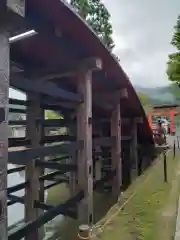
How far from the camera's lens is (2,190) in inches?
78.9

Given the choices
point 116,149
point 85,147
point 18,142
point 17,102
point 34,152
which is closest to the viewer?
point 34,152

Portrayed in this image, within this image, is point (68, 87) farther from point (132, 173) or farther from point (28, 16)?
point (132, 173)

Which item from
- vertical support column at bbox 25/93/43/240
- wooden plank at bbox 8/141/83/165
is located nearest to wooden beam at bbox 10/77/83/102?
wooden plank at bbox 8/141/83/165

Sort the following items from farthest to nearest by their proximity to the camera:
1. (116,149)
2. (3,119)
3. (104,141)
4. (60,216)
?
(60,216), (116,149), (104,141), (3,119)

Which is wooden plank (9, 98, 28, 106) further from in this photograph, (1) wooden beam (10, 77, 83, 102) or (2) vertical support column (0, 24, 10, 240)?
(2) vertical support column (0, 24, 10, 240)

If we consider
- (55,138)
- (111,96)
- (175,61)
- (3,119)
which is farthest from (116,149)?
(175,61)

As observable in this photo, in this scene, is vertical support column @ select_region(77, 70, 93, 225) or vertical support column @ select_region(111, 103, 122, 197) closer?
vertical support column @ select_region(77, 70, 93, 225)

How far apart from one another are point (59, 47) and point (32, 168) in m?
1.95

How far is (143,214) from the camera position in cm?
334

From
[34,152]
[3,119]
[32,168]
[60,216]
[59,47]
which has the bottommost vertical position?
[60,216]

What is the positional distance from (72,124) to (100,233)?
3222 millimetres

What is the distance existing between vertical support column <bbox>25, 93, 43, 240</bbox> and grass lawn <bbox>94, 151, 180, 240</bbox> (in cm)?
134

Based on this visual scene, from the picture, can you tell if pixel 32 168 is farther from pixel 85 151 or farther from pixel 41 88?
pixel 41 88

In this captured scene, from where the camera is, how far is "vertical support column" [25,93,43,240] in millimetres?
4293
